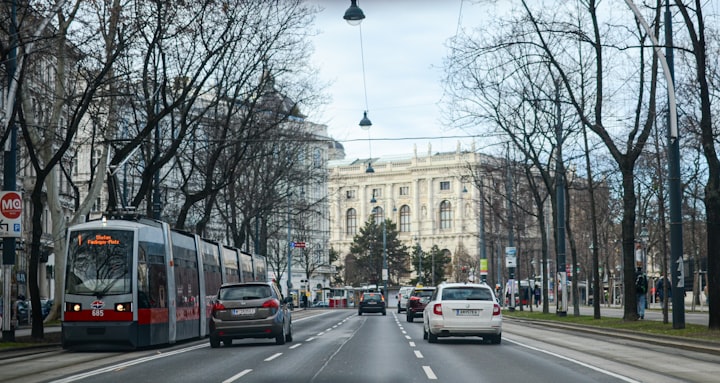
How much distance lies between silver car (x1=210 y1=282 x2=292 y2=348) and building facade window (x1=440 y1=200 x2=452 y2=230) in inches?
5660

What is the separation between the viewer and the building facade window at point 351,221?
179m

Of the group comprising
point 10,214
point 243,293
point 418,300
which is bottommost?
point 418,300

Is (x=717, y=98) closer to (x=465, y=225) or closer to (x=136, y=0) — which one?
(x=136, y=0)

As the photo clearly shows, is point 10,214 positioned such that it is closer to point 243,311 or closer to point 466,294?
point 243,311

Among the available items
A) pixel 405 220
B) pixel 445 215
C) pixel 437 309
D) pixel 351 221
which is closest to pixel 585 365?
pixel 437 309

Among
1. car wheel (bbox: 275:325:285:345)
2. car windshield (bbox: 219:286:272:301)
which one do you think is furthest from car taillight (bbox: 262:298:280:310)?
car wheel (bbox: 275:325:285:345)

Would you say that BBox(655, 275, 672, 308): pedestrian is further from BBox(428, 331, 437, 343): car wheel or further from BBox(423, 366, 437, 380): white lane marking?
BBox(423, 366, 437, 380): white lane marking

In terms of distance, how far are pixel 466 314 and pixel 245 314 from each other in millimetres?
5303

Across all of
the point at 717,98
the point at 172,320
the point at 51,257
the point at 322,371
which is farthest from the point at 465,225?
the point at 322,371

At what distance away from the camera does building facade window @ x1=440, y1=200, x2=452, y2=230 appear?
169 m

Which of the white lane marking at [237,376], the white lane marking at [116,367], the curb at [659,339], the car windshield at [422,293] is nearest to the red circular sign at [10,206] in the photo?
the white lane marking at [116,367]

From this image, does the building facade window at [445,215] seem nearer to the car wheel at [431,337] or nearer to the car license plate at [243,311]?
the car wheel at [431,337]

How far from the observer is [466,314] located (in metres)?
26.0

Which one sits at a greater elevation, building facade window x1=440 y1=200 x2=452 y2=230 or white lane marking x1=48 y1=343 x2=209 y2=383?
building facade window x1=440 y1=200 x2=452 y2=230
